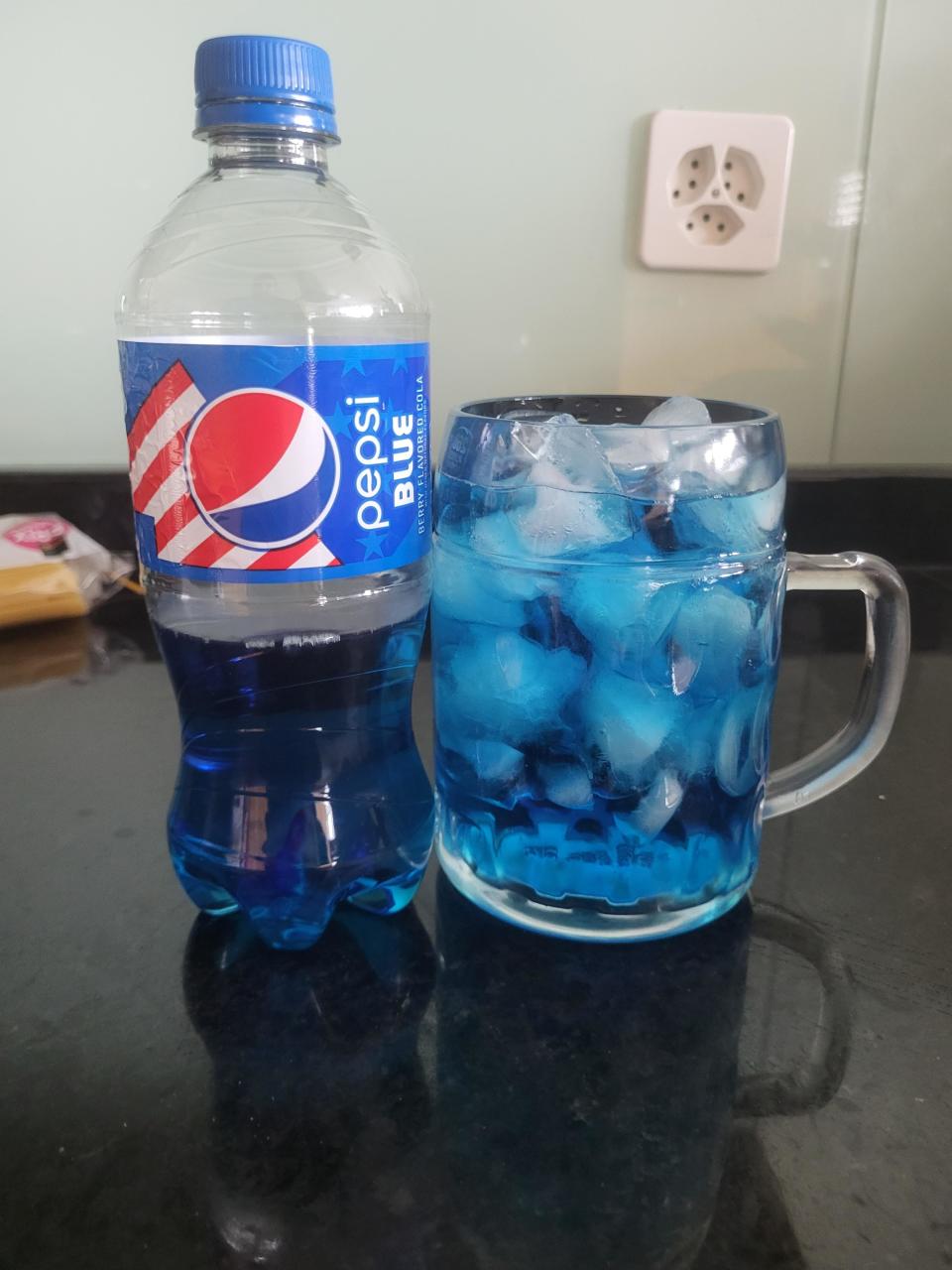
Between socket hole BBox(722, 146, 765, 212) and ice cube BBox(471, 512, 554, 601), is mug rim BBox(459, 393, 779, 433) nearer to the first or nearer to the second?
ice cube BBox(471, 512, 554, 601)

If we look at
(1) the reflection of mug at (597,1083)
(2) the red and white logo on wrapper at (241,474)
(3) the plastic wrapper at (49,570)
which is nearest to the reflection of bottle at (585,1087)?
(1) the reflection of mug at (597,1083)

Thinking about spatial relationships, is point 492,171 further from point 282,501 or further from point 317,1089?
point 317,1089

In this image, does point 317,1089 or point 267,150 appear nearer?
point 317,1089

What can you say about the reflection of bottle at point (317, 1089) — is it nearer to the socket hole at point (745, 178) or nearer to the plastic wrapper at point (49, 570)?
the plastic wrapper at point (49, 570)

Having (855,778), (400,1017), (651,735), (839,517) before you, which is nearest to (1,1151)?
(400,1017)

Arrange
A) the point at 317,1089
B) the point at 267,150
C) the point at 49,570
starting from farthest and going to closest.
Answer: the point at 49,570 → the point at 267,150 → the point at 317,1089

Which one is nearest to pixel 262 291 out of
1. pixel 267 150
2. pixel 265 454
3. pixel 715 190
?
pixel 267 150

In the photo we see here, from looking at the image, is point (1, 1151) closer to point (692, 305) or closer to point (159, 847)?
point (159, 847)
